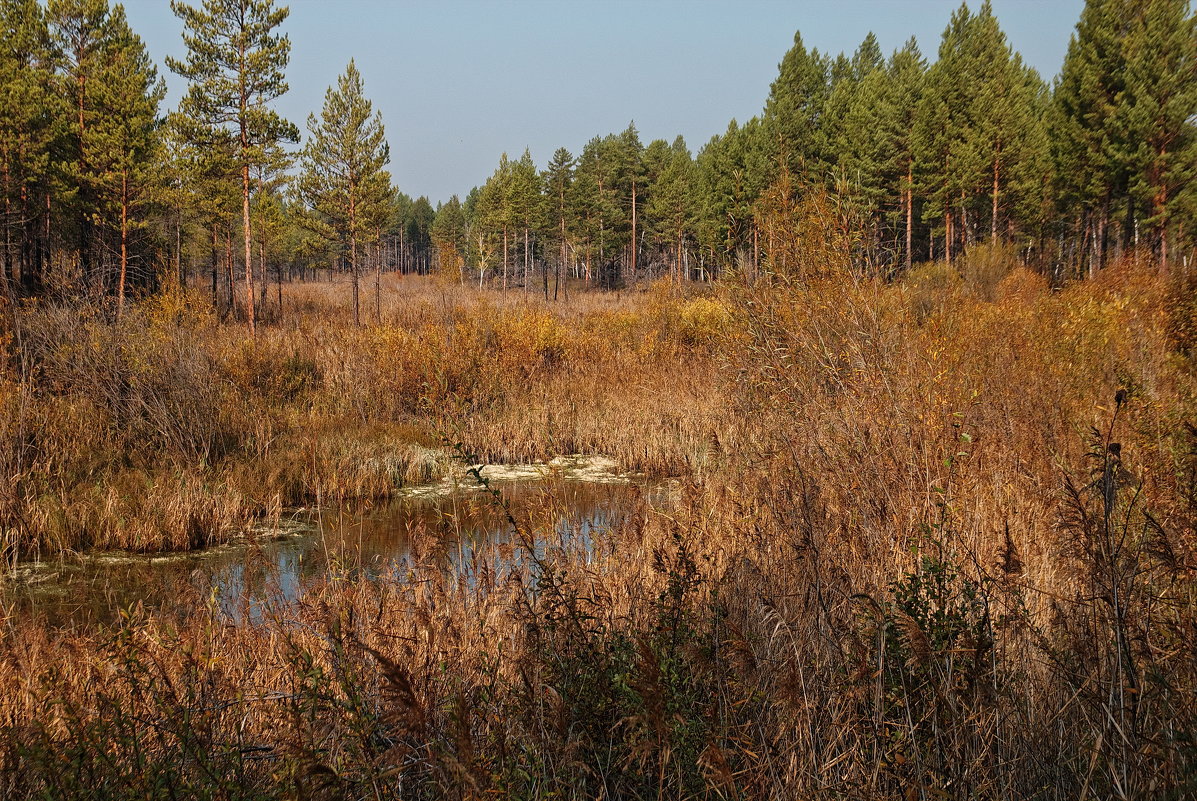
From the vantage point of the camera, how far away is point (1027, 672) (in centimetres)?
246

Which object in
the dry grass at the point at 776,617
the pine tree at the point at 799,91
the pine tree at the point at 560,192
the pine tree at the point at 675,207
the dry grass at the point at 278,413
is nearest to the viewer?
the dry grass at the point at 776,617

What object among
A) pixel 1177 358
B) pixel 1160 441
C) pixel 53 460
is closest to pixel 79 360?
pixel 53 460

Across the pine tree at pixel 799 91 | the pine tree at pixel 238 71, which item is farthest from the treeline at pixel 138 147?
the pine tree at pixel 799 91

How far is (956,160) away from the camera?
29.9 m

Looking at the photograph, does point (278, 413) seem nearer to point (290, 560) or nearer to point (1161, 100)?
point (290, 560)

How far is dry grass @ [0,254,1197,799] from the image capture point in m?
1.84

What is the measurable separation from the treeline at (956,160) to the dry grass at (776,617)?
6.89 ft

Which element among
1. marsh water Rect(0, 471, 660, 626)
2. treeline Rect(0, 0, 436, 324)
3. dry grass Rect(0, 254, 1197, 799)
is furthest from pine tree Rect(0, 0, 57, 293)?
marsh water Rect(0, 471, 660, 626)

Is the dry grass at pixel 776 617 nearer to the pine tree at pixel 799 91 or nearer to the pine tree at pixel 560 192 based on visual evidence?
the pine tree at pixel 799 91

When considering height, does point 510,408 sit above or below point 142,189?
below

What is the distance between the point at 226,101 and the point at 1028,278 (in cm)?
2357

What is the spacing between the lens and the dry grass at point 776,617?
6.04 feet

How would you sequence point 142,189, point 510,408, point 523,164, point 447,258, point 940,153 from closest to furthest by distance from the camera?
1. point 510,408
2. point 142,189
3. point 940,153
4. point 447,258
5. point 523,164

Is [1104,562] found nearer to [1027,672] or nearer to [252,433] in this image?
[1027,672]
